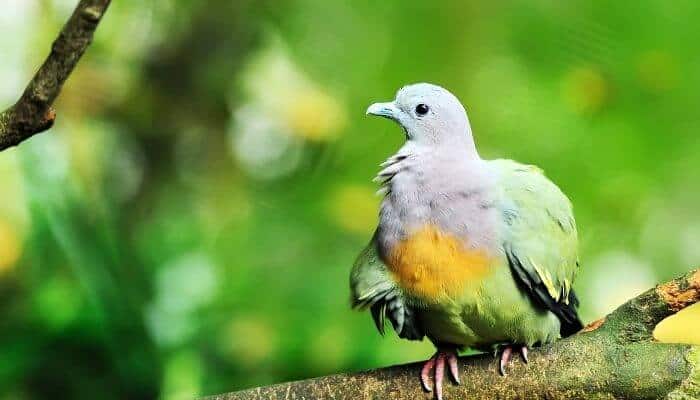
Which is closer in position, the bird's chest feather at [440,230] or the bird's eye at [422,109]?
the bird's chest feather at [440,230]

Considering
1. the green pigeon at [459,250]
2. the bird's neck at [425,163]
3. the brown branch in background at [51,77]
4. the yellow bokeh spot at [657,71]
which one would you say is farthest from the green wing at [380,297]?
the yellow bokeh spot at [657,71]

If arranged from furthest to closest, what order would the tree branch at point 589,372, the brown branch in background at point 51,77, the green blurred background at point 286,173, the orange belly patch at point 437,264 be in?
the green blurred background at point 286,173, the orange belly patch at point 437,264, the tree branch at point 589,372, the brown branch in background at point 51,77

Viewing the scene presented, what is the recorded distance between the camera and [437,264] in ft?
4.60

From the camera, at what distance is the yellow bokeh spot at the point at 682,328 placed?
2385mm

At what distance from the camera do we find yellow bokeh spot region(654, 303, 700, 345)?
238 centimetres

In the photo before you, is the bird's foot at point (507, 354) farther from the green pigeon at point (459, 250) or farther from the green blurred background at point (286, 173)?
the green blurred background at point (286, 173)

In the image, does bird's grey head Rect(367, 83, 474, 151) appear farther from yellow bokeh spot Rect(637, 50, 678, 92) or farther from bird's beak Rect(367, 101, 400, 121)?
yellow bokeh spot Rect(637, 50, 678, 92)

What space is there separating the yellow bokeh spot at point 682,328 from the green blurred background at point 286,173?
184mm

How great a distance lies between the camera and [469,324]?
1447 mm

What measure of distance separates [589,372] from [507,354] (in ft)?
0.49

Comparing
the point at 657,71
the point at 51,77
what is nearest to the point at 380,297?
the point at 51,77

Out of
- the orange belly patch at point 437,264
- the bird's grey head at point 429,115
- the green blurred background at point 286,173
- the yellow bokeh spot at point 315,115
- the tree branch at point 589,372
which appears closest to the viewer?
the tree branch at point 589,372

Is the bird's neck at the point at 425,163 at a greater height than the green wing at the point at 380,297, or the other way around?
the bird's neck at the point at 425,163

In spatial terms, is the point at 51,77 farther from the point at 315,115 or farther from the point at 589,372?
the point at 315,115
